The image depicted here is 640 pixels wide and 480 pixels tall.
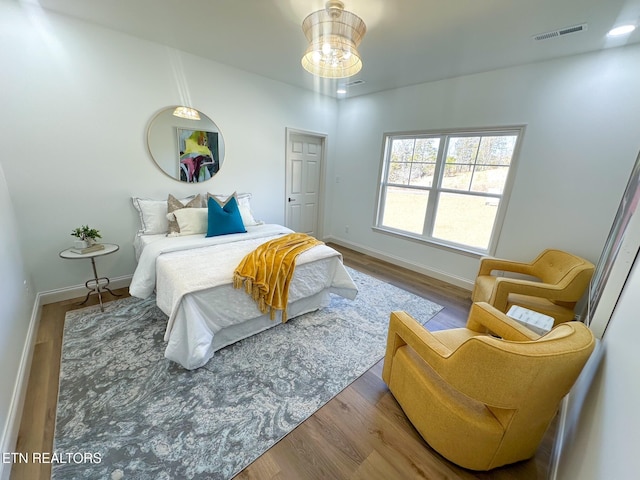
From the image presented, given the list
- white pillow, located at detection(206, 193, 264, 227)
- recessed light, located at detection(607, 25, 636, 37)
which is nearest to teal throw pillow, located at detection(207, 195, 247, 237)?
white pillow, located at detection(206, 193, 264, 227)

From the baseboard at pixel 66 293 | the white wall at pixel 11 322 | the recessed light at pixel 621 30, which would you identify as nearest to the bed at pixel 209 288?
the baseboard at pixel 66 293

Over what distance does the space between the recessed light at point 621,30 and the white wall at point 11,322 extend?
4.58 meters

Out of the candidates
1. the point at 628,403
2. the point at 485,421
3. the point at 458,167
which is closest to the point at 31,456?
the point at 485,421

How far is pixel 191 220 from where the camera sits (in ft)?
9.37

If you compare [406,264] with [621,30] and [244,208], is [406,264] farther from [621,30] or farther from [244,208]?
[621,30]

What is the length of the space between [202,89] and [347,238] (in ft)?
10.4

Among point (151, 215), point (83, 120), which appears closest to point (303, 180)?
point (151, 215)

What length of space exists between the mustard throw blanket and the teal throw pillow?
72 centimetres

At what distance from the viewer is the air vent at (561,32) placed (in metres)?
1.94

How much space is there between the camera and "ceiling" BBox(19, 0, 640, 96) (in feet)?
6.02

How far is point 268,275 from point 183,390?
3.13 ft

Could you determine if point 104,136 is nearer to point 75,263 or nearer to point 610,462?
point 75,263

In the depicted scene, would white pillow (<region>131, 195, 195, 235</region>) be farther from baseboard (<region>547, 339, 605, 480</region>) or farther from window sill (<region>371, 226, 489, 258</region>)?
baseboard (<region>547, 339, 605, 480</region>)

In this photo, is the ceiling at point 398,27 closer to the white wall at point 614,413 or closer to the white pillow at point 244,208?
the white pillow at point 244,208
